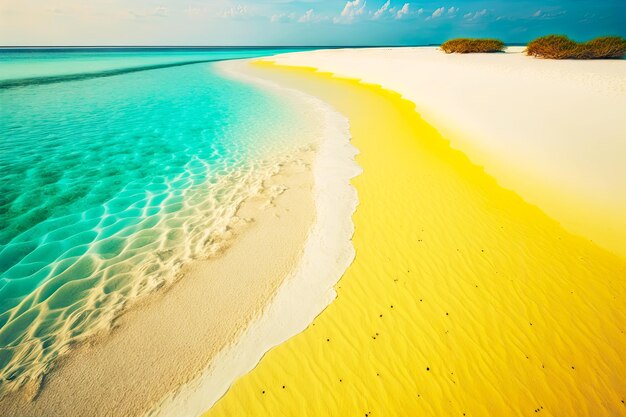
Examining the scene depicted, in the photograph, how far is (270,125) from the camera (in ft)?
51.1

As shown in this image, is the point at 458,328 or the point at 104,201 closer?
the point at 458,328

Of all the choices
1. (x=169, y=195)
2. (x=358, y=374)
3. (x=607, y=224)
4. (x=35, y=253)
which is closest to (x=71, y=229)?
(x=35, y=253)

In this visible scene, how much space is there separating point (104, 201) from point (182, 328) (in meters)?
5.93

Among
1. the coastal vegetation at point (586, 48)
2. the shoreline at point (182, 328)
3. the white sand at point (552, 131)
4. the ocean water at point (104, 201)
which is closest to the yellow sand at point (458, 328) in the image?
the shoreline at point (182, 328)

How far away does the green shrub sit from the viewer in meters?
29.8

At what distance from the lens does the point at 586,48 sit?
19750 millimetres

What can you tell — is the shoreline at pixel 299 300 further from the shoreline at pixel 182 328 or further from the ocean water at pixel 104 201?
the ocean water at pixel 104 201

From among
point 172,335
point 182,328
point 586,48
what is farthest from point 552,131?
point 586,48

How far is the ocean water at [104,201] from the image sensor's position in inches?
202

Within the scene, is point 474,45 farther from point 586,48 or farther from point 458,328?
point 458,328

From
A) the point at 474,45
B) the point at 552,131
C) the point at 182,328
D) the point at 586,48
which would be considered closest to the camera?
the point at 182,328

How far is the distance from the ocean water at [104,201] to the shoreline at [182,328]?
427mm

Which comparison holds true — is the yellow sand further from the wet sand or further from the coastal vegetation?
the coastal vegetation

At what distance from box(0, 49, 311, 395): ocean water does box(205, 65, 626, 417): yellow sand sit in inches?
138
